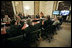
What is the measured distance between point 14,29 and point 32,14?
263cm

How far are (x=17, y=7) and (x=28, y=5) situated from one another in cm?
78

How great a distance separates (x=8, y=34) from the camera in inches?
72.0

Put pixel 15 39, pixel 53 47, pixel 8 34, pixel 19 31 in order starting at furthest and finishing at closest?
pixel 53 47
pixel 19 31
pixel 8 34
pixel 15 39

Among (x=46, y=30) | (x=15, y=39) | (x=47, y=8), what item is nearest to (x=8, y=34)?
(x=15, y=39)

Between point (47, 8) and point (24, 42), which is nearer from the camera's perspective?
point (24, 42)

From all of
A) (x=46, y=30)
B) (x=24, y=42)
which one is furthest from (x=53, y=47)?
(x=24, y=42)

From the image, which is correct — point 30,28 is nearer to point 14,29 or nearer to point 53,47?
point 14,29

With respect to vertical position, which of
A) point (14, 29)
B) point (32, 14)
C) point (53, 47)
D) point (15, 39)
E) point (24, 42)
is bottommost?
point (53, 47)

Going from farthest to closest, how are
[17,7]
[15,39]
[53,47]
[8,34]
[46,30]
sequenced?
[17,7]
[46,30]
[53,47]
[8,34]
[15,39]

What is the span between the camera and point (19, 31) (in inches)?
79.4

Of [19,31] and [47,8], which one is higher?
[47,8]

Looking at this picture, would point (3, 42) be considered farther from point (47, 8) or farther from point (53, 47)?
point (47, 8)

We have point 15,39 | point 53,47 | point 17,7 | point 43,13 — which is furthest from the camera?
point 17,7

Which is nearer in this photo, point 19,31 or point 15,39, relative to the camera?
point 15,39
